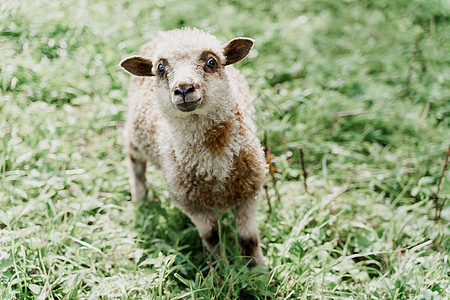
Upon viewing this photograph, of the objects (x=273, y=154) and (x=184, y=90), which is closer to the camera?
(x=184, y=90)

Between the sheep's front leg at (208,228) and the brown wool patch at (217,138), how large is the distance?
55 centimetres

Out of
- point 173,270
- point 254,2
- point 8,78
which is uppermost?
point 254,2

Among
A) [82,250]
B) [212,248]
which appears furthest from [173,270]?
[82,250]

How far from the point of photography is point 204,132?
2.47 m

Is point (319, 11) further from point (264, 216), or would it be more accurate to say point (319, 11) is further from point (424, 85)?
point (264, 216)

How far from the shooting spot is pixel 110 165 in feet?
12.9

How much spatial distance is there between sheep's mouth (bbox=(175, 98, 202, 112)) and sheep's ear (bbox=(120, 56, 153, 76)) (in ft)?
1.86

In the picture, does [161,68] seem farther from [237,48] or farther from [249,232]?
[249,232]

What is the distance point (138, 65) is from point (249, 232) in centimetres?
143

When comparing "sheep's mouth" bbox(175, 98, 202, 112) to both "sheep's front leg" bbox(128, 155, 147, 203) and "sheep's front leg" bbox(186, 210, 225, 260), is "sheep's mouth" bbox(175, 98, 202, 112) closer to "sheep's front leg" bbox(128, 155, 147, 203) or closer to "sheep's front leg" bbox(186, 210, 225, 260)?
"sheep's front leg" bbox(186, 210, 225, 260)

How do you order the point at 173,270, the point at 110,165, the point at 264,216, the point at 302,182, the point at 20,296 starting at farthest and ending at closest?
1. the point at 110,165
2. the point at 302,182
3. the point at 264,216
4. the point at 173,270
5. the point at 20,296

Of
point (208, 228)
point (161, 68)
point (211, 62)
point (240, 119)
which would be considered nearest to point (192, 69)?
point (211, 62)

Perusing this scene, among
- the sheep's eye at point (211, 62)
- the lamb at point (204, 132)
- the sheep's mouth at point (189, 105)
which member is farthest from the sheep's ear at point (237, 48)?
the sheep's mouth at point (189, 105)

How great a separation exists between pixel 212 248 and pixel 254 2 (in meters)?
3.81
